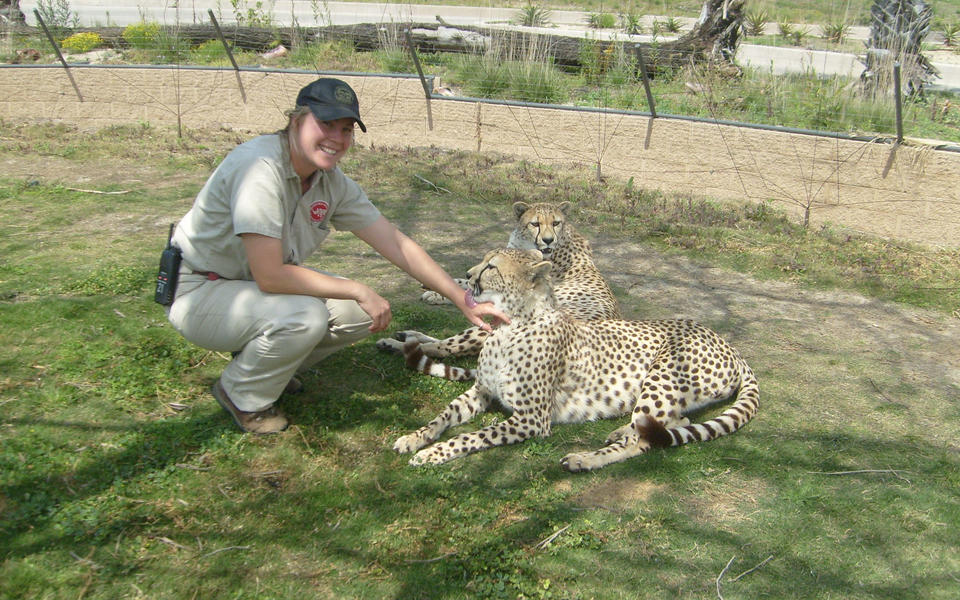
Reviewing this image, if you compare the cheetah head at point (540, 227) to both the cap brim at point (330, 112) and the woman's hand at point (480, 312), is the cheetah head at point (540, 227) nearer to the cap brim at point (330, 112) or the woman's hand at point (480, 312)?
the woman's hand at point (480, 312)

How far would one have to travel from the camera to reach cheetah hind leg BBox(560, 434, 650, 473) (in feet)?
10.4

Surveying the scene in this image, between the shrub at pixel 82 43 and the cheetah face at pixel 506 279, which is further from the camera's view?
the shrub at pixel 82 43

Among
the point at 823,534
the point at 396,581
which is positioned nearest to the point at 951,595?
the point at 823,534

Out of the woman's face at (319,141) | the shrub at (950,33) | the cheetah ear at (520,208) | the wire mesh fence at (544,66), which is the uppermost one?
the shrub at (950,33)

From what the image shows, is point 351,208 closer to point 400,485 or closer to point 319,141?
point 319,141

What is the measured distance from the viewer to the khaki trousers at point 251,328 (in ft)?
9.80

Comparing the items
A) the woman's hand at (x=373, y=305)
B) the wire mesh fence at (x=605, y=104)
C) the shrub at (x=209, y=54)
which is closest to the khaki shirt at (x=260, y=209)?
the woman's hand at (x=373, y=305)

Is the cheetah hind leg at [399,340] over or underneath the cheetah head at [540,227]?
underneath

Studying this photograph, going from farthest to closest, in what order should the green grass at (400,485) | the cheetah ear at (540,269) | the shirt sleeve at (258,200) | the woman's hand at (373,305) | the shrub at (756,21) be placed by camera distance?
the shrub at (756,21)
the cheetah ear at (540,269)
the woman's hand at (373,305)
the shirt sleeve at (258,200)
the green grass at (400,485)

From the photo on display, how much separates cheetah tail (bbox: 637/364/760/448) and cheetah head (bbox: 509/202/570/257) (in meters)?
1.69

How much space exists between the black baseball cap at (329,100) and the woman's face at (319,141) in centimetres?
4

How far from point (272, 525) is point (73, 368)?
1.53m

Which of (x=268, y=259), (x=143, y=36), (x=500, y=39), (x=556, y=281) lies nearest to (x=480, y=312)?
(x=268, y=259)

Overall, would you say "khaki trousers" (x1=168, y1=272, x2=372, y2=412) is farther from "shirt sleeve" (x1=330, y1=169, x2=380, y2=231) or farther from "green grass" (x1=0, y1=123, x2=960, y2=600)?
"shirt sleeve" (x1=330, y1=169, x2=380, y2=231)
